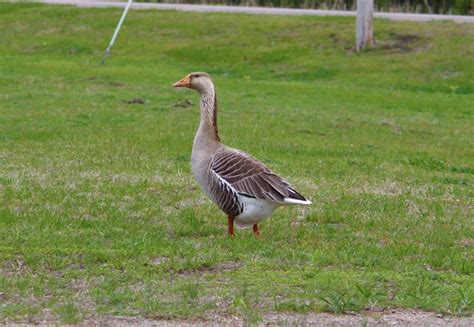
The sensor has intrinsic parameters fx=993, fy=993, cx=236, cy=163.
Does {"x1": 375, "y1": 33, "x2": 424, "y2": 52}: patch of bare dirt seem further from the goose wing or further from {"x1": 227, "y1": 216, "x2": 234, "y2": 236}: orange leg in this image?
{"x1": 227, "y1": 216, "x2": 234, "y2": 236}: orange leg

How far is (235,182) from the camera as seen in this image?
9.34 meters

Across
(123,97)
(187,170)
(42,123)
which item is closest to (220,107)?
(123,97)

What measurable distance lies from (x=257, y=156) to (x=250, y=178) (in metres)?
5.83

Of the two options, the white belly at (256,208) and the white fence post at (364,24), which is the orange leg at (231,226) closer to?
the white belly at (256,208)

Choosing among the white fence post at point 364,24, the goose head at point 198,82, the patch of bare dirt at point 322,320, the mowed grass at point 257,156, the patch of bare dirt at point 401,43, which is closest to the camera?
the patch of bare dirt at point 322,320

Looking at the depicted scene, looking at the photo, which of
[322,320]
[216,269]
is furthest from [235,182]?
[322,320]

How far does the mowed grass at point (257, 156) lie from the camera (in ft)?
24.7

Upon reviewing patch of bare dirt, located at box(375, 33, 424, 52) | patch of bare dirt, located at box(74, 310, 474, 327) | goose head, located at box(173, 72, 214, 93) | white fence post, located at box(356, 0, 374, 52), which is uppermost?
goose head, located at box(173, 72, 214, 93)

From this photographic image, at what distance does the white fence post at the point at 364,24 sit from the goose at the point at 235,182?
21096 millimetres

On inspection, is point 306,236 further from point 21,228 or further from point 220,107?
point 220,107

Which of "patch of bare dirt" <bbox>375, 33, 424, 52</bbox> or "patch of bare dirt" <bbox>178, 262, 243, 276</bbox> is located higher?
"patch of bare dirt" <bbox>178, 262, 243, 276</bbox>

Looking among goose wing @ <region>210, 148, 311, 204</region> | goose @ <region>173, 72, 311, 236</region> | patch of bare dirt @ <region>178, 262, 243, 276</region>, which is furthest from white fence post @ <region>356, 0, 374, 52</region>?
patch of bare dirt @ <region>178, 262, 243, 276</region>

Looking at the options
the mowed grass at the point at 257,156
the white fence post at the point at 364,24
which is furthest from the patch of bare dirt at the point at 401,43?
the white fence post at the point at 364,24

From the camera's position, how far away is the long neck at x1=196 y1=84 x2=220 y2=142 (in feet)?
32.6
